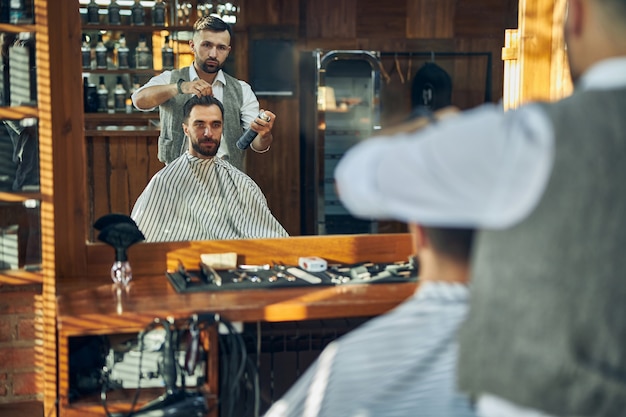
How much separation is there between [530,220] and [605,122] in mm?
178

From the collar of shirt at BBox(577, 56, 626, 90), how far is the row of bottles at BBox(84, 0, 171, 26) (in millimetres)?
2083

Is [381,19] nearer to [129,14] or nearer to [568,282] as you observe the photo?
[129,14]

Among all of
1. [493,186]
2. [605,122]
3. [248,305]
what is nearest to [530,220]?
[493,186]

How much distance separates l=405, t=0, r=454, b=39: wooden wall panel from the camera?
13.5 ft

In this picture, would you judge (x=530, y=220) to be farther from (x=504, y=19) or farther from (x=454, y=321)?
(x=504, y=19)

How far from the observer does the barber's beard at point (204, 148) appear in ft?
10.7

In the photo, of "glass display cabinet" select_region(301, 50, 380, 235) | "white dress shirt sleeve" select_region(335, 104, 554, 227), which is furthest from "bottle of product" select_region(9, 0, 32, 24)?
"white dress shirt sleeve" select_region(335, 104, 554, 227)

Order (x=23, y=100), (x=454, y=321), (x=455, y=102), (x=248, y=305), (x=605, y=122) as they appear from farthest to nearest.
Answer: (x=455, y=102) → (x=23, y=100) → (x=248, y=305) → (x=454, y=321) → (x=605, y=122)

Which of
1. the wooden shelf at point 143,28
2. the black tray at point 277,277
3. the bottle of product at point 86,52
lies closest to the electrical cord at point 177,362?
the black tray at point 277,277

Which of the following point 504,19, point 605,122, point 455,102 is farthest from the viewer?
point 455,102

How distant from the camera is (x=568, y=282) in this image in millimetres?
1370

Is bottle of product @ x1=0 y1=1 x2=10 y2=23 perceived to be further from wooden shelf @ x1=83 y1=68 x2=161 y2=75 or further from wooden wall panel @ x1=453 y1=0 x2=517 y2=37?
wooden wall panel @ x1=453 y1=0 x2=517 y2=37

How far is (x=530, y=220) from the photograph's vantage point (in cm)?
137

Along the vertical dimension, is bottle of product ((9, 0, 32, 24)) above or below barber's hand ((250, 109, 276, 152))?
above
